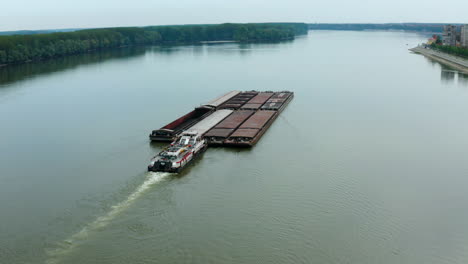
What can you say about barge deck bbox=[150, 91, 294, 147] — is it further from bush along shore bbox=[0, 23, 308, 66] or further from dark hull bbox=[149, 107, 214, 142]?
bush along shore bbox=[0, 23, 308, 66]

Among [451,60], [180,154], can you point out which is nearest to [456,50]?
[451,60]

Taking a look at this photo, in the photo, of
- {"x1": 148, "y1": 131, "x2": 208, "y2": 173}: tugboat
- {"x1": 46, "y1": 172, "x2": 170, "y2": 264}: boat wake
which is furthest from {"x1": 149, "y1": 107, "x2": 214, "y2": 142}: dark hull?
{"x1": 46, "y1": 172, "x2": 170, "y2": 264}: boat wake

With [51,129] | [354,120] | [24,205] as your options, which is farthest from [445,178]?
[51,129]

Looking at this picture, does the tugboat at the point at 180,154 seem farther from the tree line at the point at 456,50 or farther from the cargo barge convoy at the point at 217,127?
the tree line at the point at 456,50

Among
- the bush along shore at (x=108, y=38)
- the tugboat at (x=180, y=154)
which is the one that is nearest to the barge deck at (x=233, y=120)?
the tugboat at (x=180, y=154)

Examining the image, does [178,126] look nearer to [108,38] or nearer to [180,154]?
[180,154]

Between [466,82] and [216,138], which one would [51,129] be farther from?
[466,82]

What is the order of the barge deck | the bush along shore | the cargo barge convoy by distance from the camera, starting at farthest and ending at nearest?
the bush along shore < the barge deck < the cargo barge convoy
